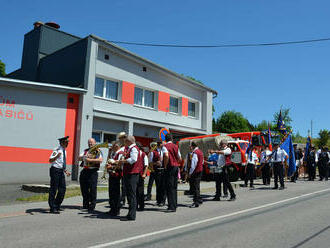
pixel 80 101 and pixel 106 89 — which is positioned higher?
pixel 106 89

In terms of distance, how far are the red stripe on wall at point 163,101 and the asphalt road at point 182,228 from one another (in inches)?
538

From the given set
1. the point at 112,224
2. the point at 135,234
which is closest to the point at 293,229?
the point at 135,234

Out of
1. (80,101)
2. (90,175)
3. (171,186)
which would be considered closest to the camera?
(171,186)

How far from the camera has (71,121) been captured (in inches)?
677

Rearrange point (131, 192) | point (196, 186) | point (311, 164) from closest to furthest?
point (131, 192) → point (196, 186) → point (311, 164)

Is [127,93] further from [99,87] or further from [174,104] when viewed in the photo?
[174,104]

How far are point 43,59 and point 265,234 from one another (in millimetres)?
19536

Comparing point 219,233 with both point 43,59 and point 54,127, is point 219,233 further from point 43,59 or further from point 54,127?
point 43,59

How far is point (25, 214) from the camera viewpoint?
25.8 feet

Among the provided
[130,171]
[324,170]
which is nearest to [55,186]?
[130,171]

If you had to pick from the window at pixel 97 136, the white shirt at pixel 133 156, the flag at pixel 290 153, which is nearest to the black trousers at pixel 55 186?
the white shirt at pixel 133 156

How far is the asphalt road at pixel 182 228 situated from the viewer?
5180 mm

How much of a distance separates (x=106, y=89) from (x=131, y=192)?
13.0 metres

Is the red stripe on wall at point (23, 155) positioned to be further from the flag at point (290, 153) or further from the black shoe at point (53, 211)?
the flag at point (290, 153)
